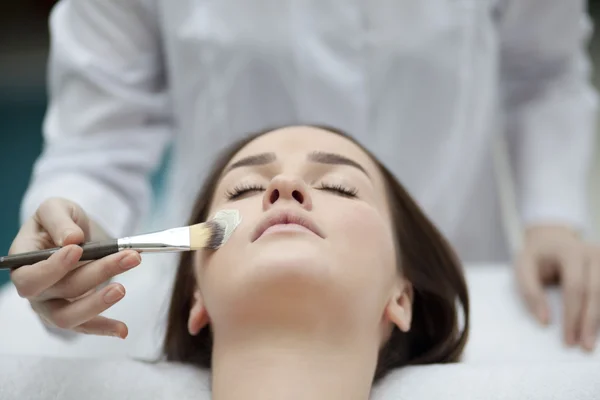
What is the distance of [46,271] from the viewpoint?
554 mm

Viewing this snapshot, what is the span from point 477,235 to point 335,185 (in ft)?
1.78

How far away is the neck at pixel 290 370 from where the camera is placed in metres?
0.58

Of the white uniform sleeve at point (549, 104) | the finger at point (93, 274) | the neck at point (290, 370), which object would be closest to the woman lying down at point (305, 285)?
the neck at point (290, 370)

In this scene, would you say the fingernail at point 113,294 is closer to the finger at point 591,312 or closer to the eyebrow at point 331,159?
the eyebrow at point 331,159

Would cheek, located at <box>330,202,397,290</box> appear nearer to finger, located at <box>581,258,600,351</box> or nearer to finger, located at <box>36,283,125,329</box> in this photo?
finger, located at <box>36,283,125,329</box>

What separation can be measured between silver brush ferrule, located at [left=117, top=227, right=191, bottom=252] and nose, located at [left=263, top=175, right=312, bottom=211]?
0.30 ft

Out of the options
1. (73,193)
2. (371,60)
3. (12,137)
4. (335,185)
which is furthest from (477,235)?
(12,137)

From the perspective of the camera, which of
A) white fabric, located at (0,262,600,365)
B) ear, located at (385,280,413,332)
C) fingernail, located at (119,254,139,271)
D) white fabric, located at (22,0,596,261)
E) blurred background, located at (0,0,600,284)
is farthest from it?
blurred background, located at (0,0,600,284)

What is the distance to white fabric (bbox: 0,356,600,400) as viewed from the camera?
63 centimetres

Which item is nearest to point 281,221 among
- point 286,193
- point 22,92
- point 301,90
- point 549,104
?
point 286,193

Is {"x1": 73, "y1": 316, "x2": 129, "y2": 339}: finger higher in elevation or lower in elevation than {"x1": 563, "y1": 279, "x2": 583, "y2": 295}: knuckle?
higher

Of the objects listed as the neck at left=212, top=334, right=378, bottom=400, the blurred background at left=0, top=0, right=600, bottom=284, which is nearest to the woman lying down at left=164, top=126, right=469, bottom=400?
the neck at left=212, top=334, right=378, bottom=400

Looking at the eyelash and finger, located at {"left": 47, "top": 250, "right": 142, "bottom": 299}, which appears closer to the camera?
finger, located at {"left": 47, "top": 250, "right": 142, "bottom": 299}

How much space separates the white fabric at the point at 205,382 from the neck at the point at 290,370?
6 centimetres
